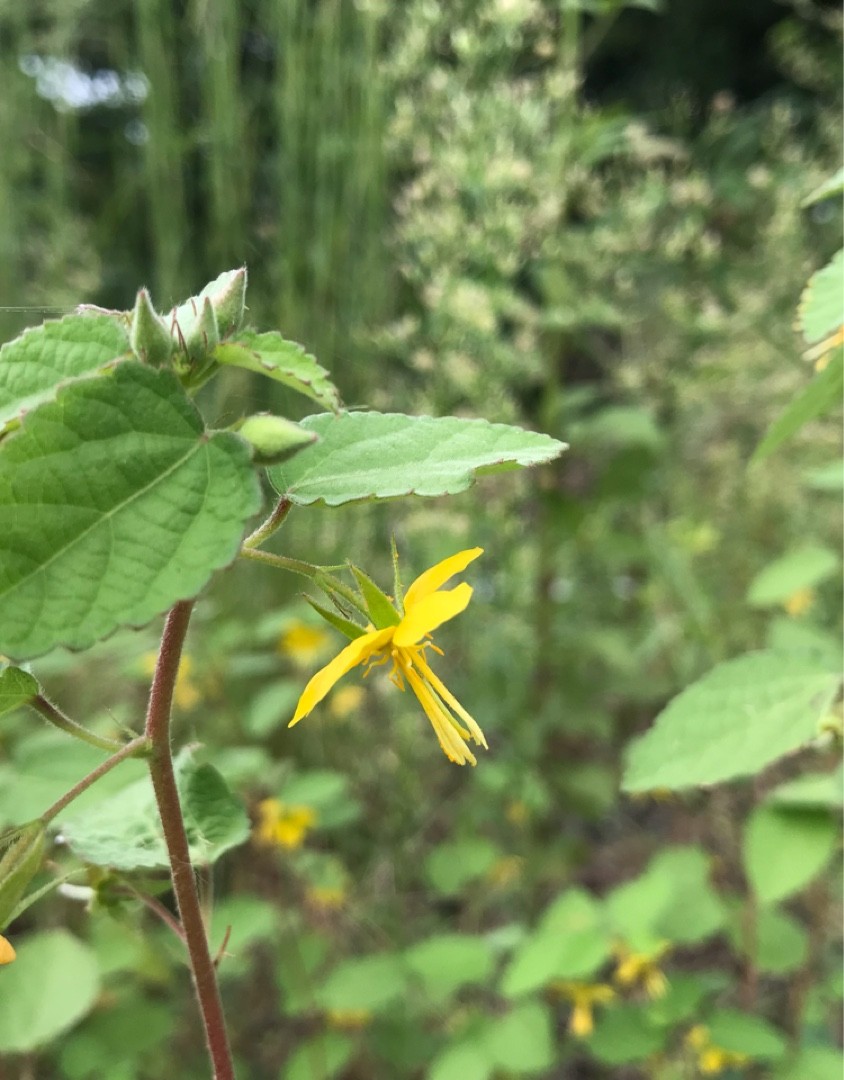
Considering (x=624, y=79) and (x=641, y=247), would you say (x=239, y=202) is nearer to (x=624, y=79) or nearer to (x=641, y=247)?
(x=641, y=247)

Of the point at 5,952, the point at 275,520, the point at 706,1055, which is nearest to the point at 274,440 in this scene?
the point at 275,520

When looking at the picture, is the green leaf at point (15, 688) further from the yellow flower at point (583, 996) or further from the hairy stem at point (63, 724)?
the yellow flower at point (583, 996)

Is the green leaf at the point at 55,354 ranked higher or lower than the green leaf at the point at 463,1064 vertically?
higher

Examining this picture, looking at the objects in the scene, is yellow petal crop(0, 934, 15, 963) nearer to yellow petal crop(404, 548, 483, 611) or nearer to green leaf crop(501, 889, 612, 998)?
yellow petal crop(404, 548, 483, 611)

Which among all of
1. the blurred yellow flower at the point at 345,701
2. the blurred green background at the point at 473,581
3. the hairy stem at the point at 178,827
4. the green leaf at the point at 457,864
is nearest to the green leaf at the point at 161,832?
the hairy stem at the point at 178,827

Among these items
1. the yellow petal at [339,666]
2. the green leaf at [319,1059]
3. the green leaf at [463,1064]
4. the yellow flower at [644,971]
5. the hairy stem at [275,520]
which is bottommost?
the green leaf at [463,1064]

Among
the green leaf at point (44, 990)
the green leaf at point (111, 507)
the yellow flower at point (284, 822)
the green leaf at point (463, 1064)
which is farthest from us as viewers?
the yellow flower at point (284, 822)

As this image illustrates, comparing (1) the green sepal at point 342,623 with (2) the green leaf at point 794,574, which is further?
(2) the green leaf at point 794,574
